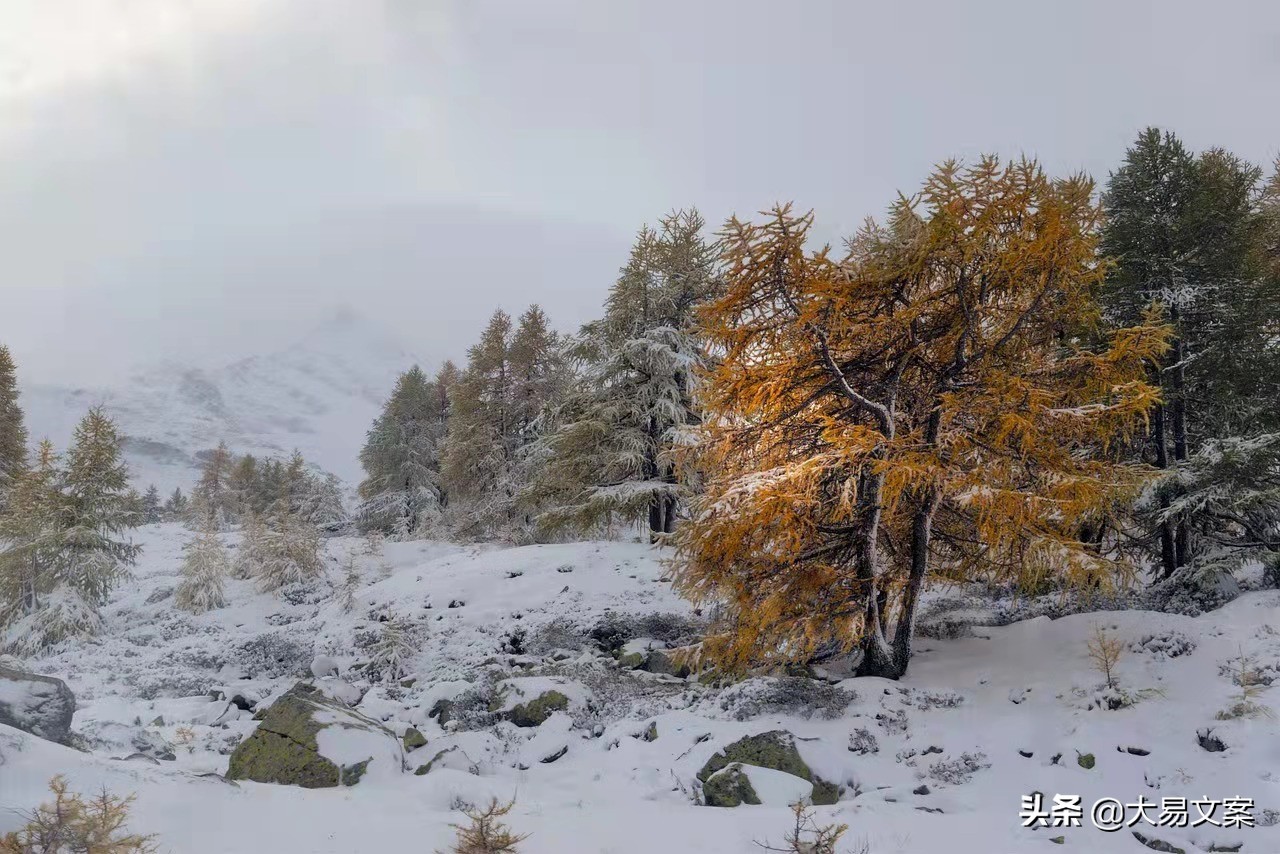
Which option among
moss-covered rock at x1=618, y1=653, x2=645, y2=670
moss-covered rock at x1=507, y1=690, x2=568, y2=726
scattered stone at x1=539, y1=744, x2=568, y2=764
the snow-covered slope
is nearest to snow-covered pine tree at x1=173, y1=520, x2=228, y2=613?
moss-covered rock at x1=507, y1=690, x2=568, y2=726

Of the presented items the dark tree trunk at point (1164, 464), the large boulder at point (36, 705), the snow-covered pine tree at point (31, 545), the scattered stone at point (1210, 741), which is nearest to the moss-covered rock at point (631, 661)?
the large boulder at point (36, 705)

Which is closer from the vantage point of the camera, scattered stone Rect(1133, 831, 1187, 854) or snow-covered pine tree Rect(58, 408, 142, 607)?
scattered stone Rect(1133, 831, 1187, 854)

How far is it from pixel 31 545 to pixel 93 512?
148 cm

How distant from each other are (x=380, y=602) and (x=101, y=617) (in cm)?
890

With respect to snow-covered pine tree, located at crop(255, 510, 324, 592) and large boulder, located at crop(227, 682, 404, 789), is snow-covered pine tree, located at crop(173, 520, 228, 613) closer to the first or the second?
snow-covered pine tree, located at crop(255, 510, 324, 592)

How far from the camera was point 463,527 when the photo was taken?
2486 centimetres

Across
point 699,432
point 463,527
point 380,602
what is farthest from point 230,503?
point 699,432

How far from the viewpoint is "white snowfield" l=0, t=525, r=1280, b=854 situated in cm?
542

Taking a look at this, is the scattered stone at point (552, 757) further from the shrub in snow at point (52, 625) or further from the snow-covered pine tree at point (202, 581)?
the snow-covered pine tree at point (202, 581)

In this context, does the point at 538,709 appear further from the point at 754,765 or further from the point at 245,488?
the point at 245,488

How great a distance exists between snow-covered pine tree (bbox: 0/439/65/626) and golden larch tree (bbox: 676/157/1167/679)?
18.4 m

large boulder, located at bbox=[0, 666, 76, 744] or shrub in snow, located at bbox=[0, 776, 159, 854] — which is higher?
shrub in snow, located at bbox=[0, 776, 159, 854]

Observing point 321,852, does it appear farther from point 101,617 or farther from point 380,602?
point 101,617

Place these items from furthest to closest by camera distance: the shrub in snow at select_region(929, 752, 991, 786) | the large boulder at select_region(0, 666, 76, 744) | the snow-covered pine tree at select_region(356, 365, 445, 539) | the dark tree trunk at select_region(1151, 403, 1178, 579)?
the snow-covered pine tree at select_region(356, 365, 445, 539) → the dark tree trunk at select_region(1151, 403, 1178, 579) → the shrub in snow at select_region(929, 752, 991, 786) → the large boulder at select_region(0, 666, 76, 744)
